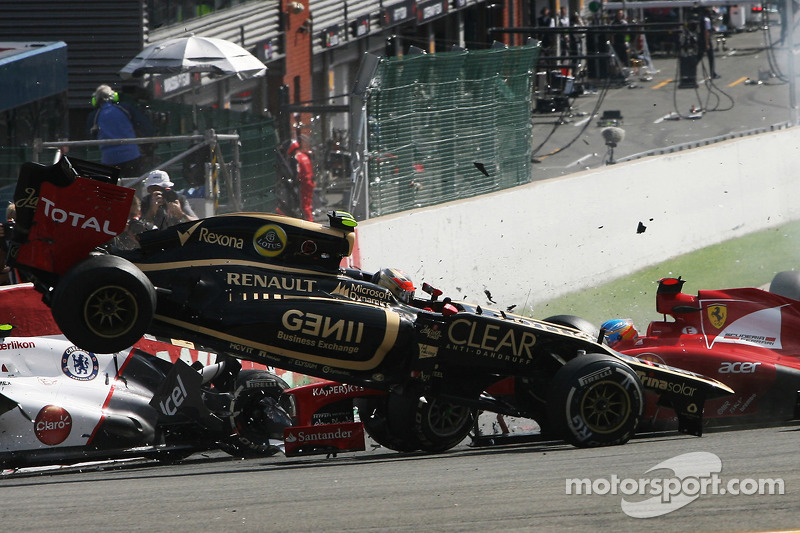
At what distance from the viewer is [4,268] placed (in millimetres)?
8883

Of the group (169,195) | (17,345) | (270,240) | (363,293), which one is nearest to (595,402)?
(363,293)

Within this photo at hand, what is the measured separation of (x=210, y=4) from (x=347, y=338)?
561 inches

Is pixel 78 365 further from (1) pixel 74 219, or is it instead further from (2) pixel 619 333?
(2) pixel 619 333

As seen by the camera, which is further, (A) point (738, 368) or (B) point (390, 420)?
(A) point (738, 368)

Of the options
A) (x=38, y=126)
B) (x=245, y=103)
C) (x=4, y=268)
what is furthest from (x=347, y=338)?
(x=245, y=103)

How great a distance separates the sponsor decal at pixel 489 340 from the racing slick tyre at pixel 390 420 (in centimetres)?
53

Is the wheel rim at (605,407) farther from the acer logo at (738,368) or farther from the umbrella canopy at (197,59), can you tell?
the umbrella canopy at (197,59)

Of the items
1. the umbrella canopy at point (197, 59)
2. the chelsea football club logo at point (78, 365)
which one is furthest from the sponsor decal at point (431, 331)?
the umbrella canopy at point (197, 59)

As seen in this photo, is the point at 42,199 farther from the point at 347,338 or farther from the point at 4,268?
the point at 4,268

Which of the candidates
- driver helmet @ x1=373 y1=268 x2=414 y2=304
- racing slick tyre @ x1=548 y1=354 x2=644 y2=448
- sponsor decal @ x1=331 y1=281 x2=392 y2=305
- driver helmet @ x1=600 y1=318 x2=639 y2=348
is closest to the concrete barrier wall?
driver helmet @ x1=600 y1=318 x2=639 y2=348

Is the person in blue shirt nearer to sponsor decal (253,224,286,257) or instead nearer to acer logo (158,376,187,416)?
acer logo (158,376,187,416)

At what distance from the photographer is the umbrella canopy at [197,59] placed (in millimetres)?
13234

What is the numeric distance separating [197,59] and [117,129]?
1842 millimetres

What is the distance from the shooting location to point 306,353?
22.9 ft
